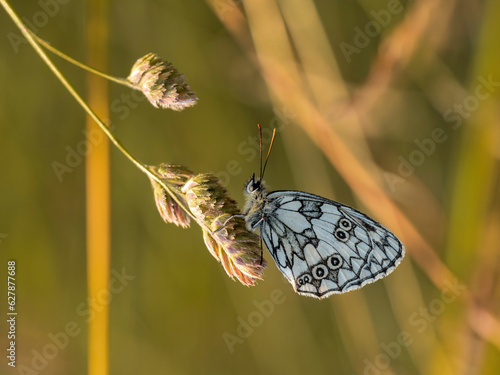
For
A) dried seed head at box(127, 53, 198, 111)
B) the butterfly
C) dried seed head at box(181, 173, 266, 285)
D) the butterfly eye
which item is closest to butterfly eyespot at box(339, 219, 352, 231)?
the butterfly

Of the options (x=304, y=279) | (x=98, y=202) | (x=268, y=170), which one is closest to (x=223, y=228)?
(x=304, y=279)

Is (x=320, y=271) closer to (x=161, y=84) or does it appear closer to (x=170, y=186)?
(x=170, y=186)

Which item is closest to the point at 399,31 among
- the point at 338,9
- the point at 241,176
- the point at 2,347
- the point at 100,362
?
the point at 338,9

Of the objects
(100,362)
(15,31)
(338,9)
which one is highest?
(15,31)

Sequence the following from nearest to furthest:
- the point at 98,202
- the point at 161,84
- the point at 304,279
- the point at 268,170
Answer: the point at 161,84
the point at 304,279
the point at 98,202
the point at 268,170

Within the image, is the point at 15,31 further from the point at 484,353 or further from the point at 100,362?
the point at 484,353
